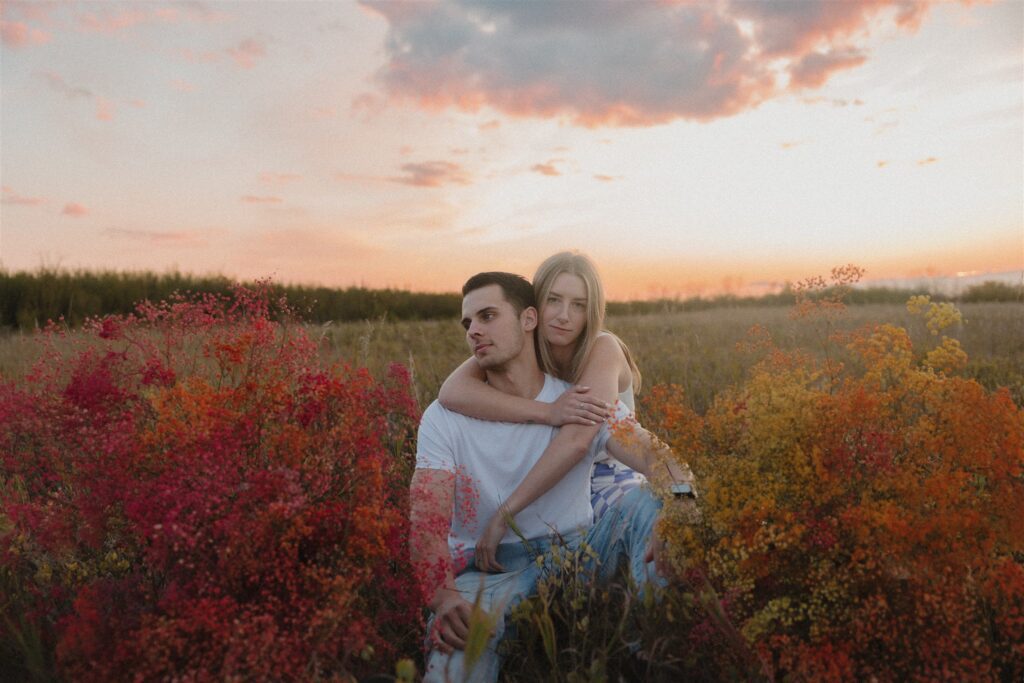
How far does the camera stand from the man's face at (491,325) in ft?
12.1

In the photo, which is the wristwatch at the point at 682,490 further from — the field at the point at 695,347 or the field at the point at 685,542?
the field at the point at 695,347

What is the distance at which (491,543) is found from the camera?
3227 millimetres

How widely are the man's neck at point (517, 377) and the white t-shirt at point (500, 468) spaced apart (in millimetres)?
284

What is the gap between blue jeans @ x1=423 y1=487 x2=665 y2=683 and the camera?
109 inches

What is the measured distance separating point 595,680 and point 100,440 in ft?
6.69

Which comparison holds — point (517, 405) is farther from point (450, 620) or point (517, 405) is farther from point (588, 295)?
point (450, 620)

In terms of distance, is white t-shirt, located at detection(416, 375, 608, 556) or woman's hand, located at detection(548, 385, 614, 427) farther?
white t-shirt, located at detection(416, 375, 608, 556)

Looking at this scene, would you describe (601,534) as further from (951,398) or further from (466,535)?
(951,398)

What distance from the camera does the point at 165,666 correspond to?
5.93 ft

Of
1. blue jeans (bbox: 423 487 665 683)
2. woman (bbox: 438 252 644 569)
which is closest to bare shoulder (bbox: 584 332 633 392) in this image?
woman (bbox: 438 252 644 569)

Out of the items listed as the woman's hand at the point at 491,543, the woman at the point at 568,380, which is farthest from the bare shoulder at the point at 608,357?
the woman's hand at the point at 491,543

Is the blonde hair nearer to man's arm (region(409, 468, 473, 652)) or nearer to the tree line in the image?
man's arm (region(409, 468, 473, 652))

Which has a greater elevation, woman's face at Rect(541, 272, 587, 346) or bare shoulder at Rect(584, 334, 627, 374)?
woman's face at Rect(541, 272, 587, 346)

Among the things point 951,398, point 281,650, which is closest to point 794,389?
point 951,398
